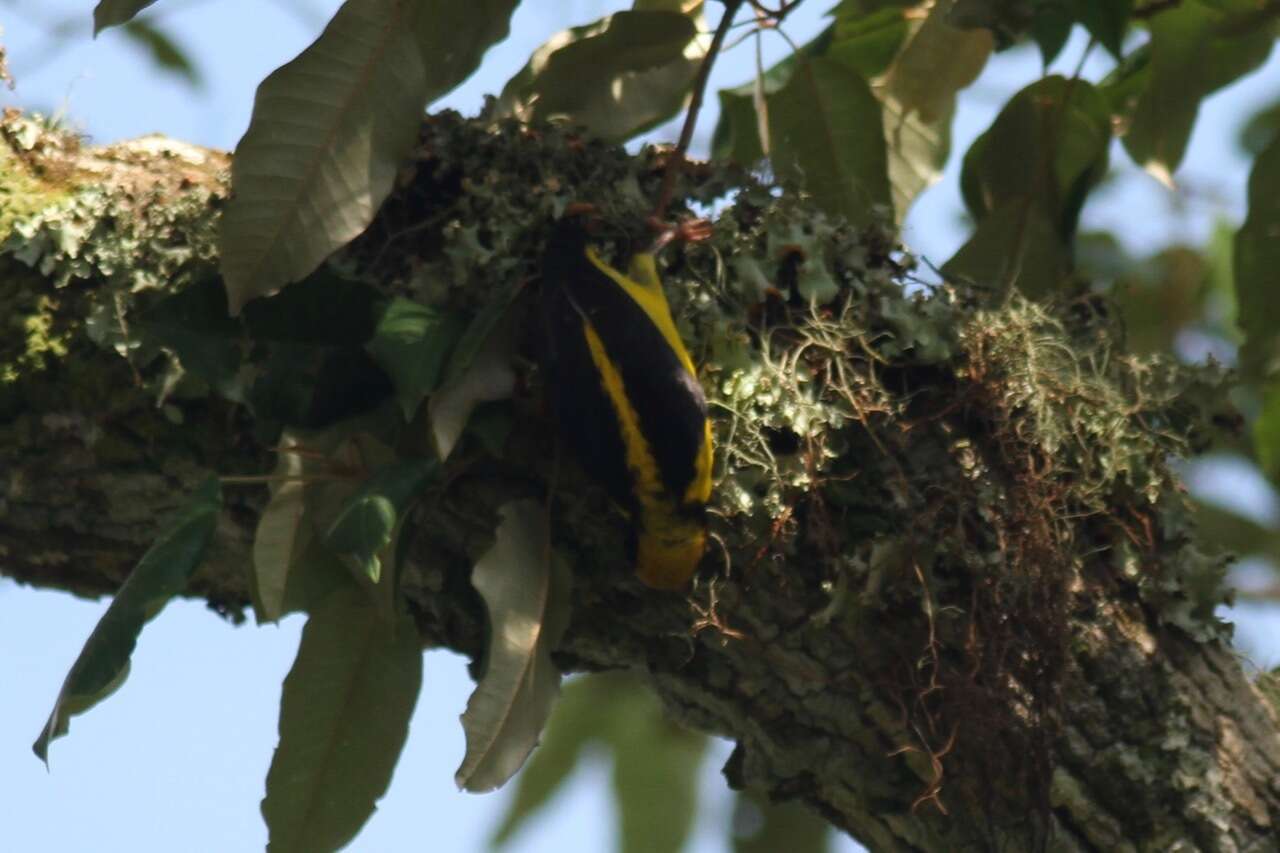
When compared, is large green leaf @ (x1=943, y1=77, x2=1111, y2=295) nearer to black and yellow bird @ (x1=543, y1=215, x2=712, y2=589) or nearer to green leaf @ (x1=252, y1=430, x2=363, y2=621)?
black and yellow bird @ (x1=543, y1=215, x2=712, y2=589)

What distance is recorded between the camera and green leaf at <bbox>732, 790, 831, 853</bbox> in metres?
2.78

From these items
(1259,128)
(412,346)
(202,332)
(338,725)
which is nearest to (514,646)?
(338,725)

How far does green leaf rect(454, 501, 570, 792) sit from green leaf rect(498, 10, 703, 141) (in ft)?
2.69

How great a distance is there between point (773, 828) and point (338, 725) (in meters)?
0.99

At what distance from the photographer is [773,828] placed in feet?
9.21

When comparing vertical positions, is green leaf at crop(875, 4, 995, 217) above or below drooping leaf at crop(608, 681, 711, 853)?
above

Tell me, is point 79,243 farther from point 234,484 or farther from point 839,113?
point 839,113

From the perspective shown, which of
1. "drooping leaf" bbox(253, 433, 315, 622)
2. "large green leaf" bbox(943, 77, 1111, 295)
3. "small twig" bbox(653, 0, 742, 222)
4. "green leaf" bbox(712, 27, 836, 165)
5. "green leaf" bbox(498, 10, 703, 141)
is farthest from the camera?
"green leaf" bbox(712, 27, 836, 165)

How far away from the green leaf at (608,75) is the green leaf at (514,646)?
82 centimetres

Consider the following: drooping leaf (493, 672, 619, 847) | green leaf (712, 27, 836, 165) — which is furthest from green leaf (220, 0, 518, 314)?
drooping leaf (493, 672, 619, 847)

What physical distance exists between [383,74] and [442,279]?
0.31 metres

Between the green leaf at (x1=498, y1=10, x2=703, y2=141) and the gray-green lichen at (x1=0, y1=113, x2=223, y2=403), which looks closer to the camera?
the gray-green lichen at (x1=0, y1=113, x2=223, y2=403)

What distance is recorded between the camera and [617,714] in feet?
9.87

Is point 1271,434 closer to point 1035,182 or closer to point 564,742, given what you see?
point 1035,182
